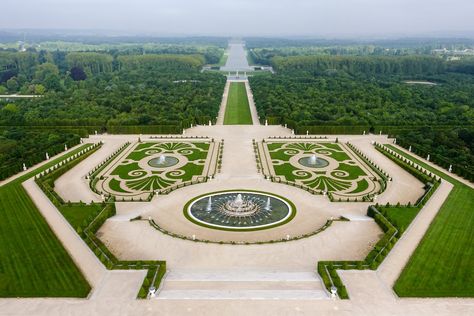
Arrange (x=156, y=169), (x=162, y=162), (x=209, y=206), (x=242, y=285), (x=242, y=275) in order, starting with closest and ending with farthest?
(x=242, y=285) < (x=242, y=275) < (x=209, y=206) < (x=156, y=169) < (x=162, y=162)

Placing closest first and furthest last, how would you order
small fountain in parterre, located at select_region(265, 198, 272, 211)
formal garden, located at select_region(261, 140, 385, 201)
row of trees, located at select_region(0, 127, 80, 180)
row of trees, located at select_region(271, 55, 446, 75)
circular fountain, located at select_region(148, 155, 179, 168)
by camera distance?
1. small fountain in parterre, located at select_region(265, 198, 272, 211)
2. formal garden, located at select_region(261, 140, 385, 201)
3. row of trees, located at select_region(0, 127, 80, 180)
4. circular fountain, located at select_region(148, 155, 179, 168)
5. row of trees, located at select_region(271, 55, 446, 75)

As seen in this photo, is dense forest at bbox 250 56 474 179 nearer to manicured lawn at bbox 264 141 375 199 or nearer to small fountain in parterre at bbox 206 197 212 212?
manicured lawn at bbox 264 141 375 199

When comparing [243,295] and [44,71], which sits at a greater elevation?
[44,71]

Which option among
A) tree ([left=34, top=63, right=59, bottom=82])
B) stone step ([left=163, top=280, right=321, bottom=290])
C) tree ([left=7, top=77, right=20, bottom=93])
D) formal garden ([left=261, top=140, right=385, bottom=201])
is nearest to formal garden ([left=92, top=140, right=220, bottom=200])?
formal garden ([left=261, top=140, right=385, bottom=201])

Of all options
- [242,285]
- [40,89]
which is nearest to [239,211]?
[242,285]

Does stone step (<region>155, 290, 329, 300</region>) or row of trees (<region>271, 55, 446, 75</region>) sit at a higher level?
row of trees (<region>271, 55, 446, 75</region>)

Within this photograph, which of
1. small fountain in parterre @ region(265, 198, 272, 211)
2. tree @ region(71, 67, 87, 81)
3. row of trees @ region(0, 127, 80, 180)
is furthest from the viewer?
→ tree @ region(71, 67, 87, 81)

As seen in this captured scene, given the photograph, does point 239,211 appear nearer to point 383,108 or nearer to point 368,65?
point 383,108
